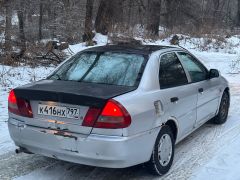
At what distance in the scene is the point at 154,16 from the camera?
25.5m

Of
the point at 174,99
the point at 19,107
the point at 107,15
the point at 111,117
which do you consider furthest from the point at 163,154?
the point at 107,15

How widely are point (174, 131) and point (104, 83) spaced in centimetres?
117

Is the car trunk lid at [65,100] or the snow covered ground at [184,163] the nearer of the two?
the car trunk lid at [65,100]

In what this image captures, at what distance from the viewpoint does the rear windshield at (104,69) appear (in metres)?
5.09

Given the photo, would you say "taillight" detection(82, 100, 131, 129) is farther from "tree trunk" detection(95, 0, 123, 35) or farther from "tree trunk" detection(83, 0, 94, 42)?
"tree trunk" detection(95, 0, 123, 35)

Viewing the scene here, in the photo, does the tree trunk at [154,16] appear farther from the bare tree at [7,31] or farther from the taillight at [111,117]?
the taillight at [111,117]

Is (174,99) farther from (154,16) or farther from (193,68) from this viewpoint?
(154,16)

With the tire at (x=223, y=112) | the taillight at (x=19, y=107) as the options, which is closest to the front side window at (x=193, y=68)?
the tire at (x=223, y=112)

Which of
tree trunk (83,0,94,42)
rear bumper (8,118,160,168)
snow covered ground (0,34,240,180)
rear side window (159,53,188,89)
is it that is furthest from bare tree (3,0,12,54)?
rear bumper (8,118,160,168)

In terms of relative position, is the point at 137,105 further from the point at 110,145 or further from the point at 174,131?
the point at 174,131

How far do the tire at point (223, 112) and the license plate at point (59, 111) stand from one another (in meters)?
3.60

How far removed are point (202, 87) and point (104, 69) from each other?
1.77 metres

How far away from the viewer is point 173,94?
5.36m

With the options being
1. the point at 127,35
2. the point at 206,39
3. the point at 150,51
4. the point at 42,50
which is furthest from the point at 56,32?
the point at 150,51
